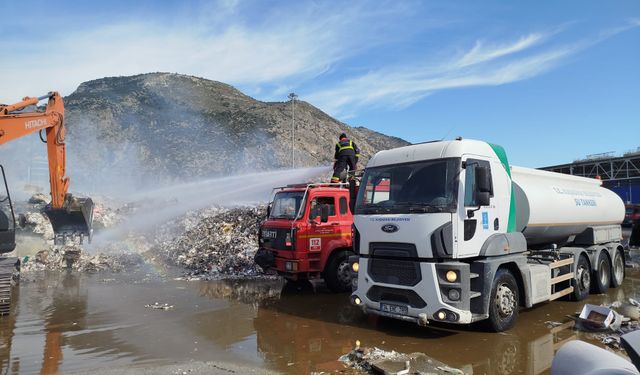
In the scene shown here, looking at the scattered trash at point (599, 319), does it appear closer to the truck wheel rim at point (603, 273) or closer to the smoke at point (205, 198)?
the truck wheel rim at point (603, 273)

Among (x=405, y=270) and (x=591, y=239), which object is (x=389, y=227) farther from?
(x=591, y=239)

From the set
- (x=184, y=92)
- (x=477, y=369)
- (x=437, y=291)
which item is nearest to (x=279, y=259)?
(x=437, y=291)

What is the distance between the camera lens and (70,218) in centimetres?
1277

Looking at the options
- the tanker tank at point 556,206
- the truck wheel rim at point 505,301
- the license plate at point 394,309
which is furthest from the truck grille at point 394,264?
the tanker tank at point 556,206

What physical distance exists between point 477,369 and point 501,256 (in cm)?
200

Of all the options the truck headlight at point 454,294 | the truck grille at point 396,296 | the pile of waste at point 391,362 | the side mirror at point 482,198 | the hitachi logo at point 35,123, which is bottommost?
the pile of waste at point 391,362

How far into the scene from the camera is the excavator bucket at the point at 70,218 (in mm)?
12492

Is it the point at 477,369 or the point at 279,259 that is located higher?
the point at 279,259

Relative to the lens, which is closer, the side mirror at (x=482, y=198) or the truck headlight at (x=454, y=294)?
the truck headlight at (x=454, y=294)

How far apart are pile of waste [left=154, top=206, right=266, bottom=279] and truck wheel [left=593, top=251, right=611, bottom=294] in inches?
329

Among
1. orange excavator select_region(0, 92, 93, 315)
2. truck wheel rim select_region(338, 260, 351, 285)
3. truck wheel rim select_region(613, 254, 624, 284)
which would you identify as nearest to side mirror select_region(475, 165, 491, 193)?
truck wheel rim select_region(338, 260, 351, 285)

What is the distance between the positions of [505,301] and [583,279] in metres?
3.86

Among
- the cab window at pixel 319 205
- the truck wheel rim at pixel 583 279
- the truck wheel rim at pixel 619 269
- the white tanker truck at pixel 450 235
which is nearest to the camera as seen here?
the white tanker truck at pixel 450 235

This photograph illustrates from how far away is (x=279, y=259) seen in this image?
954cm
